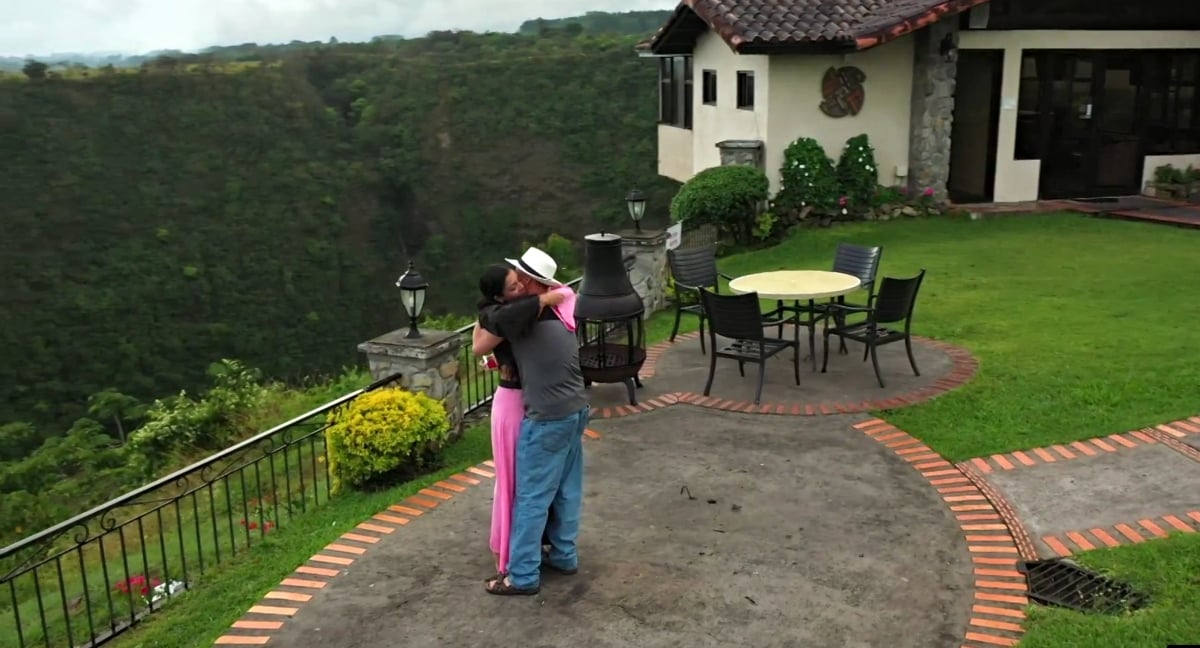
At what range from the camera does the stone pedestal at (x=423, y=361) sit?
6.42m

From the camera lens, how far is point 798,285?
25.3 ft

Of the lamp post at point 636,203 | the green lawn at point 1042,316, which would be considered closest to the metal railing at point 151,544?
the lamp post at point 636,203

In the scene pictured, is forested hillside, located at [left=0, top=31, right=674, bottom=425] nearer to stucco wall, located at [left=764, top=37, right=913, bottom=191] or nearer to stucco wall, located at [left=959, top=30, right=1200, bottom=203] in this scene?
stucco wall, located at [left=764, top=37, right=913, bottom=191]

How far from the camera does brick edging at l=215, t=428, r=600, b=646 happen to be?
14.1 ft

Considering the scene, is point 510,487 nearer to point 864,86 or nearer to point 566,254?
point 864,86

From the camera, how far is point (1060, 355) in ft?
25.0

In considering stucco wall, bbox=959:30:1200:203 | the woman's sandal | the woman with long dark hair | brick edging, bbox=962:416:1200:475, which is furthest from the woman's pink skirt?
stucco wall, bbox=959:30:1200:203

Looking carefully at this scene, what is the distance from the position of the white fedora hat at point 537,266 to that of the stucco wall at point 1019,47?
1273 centimetres

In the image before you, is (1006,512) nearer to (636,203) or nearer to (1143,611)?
(1143,611)

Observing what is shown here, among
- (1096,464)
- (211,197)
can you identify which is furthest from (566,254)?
(1096,464)

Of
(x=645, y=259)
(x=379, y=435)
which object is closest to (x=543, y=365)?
(x=379, y=435)

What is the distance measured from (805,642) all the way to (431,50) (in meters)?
56.2

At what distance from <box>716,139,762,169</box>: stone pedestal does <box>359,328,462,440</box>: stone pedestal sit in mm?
9408

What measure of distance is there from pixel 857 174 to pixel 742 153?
6.07 ft
